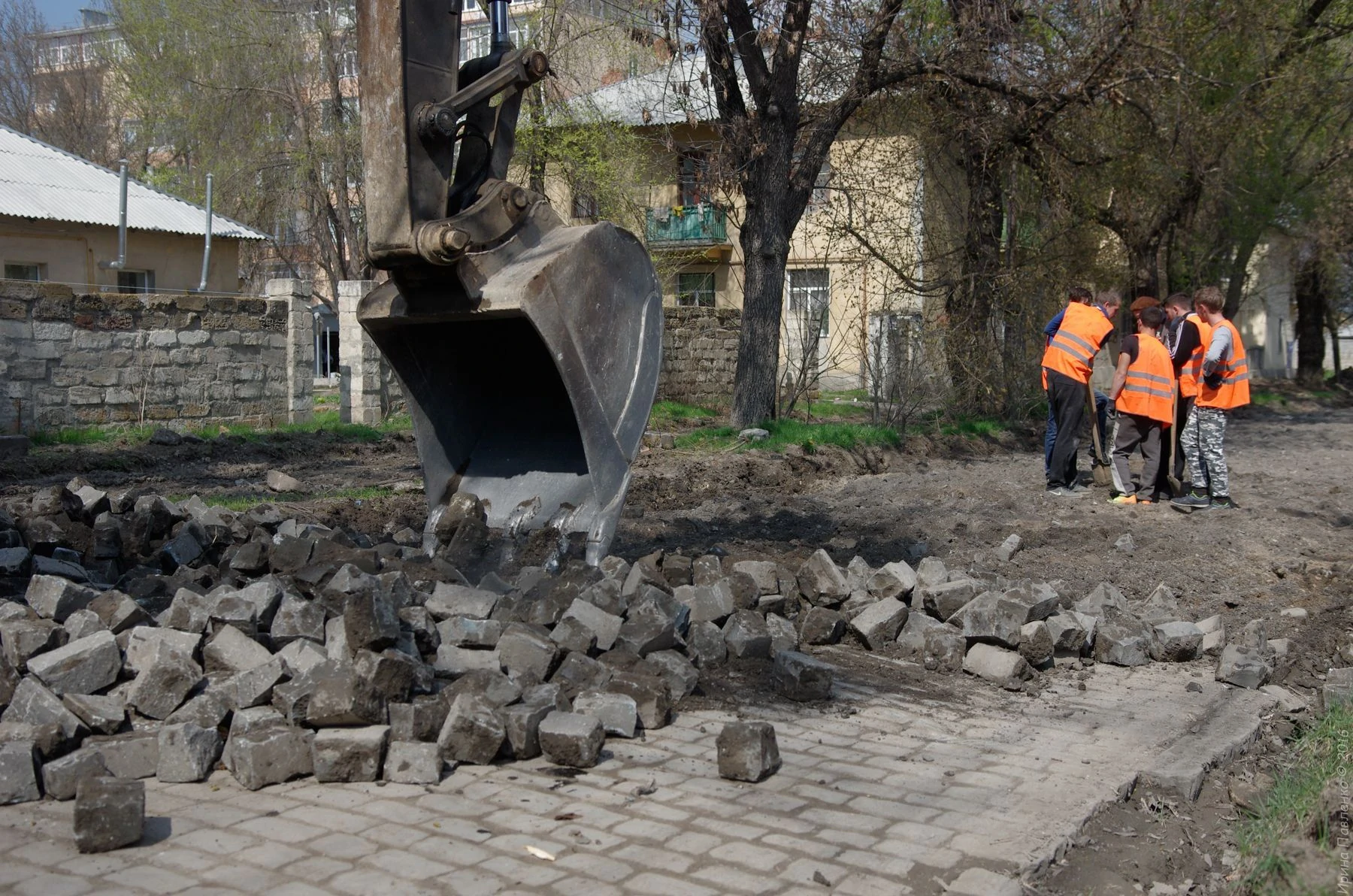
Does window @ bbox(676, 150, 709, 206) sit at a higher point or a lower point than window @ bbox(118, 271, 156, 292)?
higher

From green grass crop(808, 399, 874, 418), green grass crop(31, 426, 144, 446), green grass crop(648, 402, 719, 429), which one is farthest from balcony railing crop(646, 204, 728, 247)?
green grass crop(31, 426, 144, 446)

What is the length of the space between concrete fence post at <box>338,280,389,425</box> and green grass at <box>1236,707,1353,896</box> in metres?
13.9

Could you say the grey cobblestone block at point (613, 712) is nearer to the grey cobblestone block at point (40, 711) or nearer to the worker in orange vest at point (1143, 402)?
the grey cobblestone block at point (40, 711)

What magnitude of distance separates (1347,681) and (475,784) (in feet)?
13.2

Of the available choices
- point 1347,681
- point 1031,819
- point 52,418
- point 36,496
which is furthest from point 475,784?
point 52,418

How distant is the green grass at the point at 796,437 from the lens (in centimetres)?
1299

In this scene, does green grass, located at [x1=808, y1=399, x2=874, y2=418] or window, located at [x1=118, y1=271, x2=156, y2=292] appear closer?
green grass, located at [x1=808, y1=399, x2=874, y2=418]

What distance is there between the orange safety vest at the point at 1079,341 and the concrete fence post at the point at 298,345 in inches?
406

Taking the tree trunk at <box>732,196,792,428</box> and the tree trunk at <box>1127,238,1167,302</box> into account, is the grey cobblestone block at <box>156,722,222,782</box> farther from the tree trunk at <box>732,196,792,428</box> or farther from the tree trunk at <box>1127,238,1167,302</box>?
the tree trunk at <box>1127,238,1167,302</box>

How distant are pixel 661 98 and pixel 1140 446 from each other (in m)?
7.36

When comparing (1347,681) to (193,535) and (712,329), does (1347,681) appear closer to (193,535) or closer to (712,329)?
(193,535)

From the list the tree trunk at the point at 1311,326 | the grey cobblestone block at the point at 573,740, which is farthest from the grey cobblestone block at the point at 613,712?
the tree trunk at the point at 1311,326

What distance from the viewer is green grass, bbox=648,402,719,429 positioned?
17.6 metres

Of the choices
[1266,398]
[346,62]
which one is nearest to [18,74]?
[346,62]
